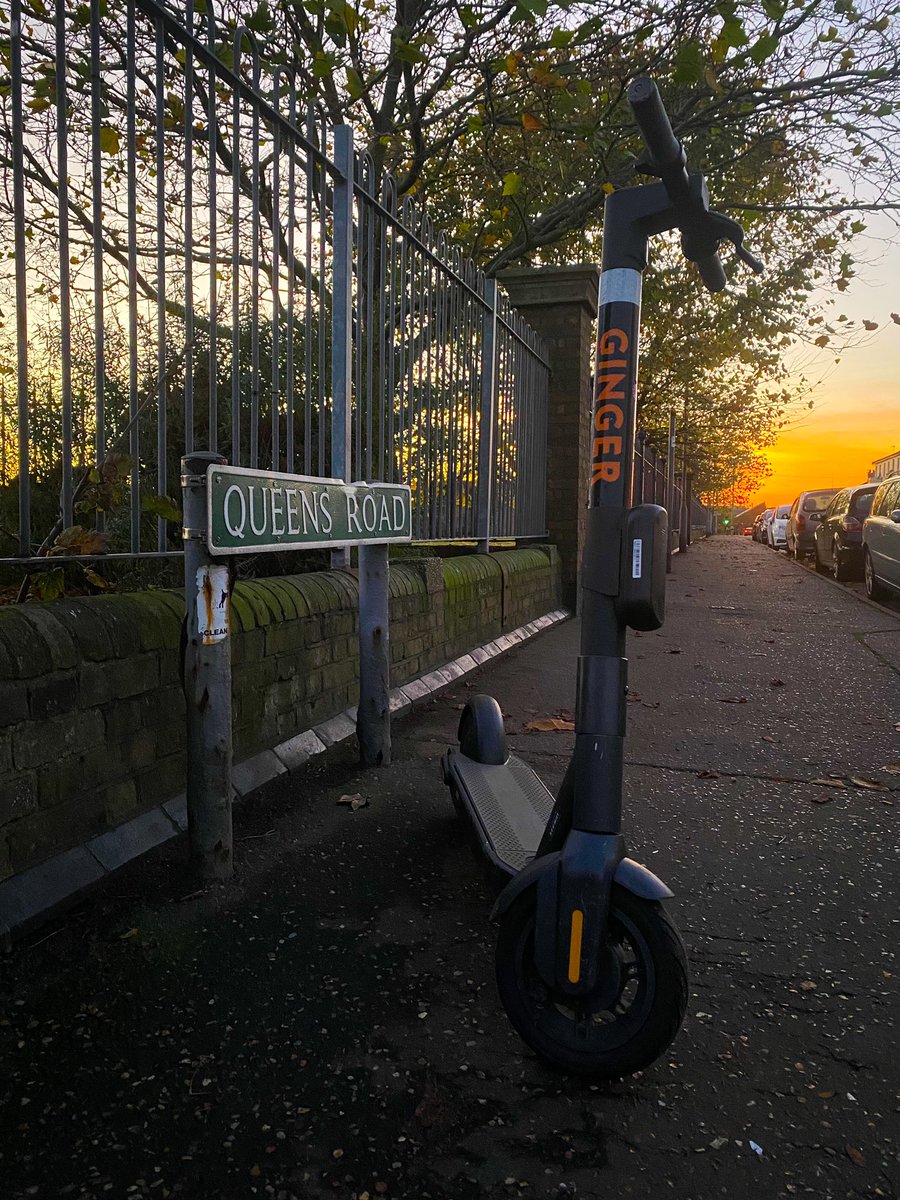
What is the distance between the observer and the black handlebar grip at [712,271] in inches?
85.0

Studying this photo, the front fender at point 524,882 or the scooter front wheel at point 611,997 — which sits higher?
the front fender at point 524,882

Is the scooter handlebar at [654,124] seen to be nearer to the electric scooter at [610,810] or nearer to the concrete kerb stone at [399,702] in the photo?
the electric scooter at [610,810]

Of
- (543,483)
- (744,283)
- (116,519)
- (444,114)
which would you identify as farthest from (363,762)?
(744,283)

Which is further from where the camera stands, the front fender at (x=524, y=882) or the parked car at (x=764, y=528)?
the parked car at (x=764, y=528)

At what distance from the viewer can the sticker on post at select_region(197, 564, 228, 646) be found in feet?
7.75

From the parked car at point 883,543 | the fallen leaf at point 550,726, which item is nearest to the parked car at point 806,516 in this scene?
the parked car at point 883,543

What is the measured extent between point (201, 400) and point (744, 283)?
43.0ft

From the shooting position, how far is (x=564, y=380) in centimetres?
954

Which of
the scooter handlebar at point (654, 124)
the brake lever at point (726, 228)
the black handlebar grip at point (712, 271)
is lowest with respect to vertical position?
the black handlebar grip at point (712, 271)

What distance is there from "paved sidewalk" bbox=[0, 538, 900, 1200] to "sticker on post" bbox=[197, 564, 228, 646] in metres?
0.75

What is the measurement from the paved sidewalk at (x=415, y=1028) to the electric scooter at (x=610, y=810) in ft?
0.50

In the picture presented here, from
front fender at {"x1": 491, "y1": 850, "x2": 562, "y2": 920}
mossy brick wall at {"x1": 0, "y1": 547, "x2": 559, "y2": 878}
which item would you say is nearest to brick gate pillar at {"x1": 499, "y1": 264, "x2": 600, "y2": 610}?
mossy brick wall at {"x1": 0, "y1": 547, "x2": 559, "y2": 878}

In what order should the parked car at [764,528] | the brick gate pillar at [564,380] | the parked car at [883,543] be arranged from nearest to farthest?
the brick gate pillar at [564,380] → the parked car at [883,543] → the parked car at [764,528]

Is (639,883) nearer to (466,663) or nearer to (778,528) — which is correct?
(466,663)
